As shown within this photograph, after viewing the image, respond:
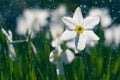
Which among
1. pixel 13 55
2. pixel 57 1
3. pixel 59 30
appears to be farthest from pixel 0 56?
pixel 57 1

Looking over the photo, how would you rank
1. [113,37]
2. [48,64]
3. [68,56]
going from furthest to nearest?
[113,37]
[48,64]
[68,56]

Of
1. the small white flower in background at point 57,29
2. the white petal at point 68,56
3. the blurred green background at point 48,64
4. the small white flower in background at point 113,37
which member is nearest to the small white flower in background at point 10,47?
the blurred green background at point 48,64

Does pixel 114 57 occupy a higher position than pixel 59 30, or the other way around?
pixel 59 30

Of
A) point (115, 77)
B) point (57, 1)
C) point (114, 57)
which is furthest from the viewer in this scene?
point (57, 1)

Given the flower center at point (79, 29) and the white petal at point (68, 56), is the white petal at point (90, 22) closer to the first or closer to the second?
the flower center at point (79, 29)

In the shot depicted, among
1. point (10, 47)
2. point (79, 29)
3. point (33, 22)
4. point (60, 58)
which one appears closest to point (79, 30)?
point (79, 29)

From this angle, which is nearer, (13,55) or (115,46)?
(13,55)

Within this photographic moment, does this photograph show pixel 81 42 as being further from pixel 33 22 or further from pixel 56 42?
pixel 33 22

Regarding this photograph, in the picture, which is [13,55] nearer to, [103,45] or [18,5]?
[103,45]
